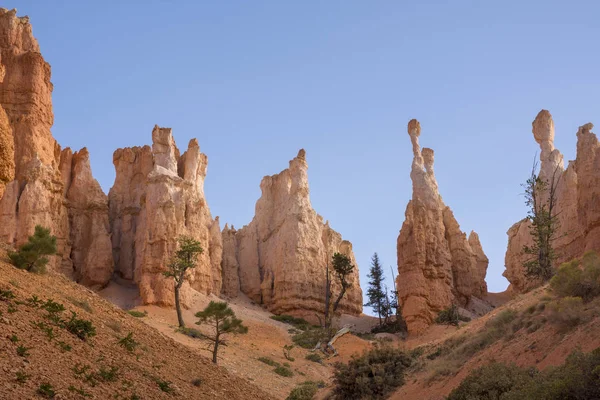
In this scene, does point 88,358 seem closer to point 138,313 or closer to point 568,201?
point 138,313

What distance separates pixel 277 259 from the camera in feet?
205

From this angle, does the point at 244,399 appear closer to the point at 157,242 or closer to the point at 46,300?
the point at 46,300

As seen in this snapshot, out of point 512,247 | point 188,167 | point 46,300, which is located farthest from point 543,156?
point 46,300

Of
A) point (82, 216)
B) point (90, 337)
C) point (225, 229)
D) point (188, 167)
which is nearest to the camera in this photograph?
point (90, 337)

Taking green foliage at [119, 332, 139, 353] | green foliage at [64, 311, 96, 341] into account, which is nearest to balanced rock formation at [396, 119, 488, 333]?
green foliage at [119, 332, 139, 353]

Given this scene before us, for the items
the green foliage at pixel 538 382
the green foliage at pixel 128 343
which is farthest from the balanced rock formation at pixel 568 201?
the green foliage at pixel 128 343

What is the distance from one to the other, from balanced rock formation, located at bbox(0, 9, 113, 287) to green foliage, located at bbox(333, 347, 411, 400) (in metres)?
30.0

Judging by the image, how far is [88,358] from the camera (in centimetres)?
1480

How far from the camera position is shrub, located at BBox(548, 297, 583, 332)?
1614 cm

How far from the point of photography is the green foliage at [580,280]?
17886 mm

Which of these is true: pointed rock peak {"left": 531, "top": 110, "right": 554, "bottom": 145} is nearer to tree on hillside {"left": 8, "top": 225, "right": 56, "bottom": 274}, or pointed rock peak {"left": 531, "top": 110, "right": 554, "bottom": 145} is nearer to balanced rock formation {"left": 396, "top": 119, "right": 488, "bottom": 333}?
balanced rock formation {"left": 396, "top": 119, "right": 488, "bottom": 333}

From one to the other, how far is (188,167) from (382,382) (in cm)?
4071

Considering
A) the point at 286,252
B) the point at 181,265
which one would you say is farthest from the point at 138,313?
the point at 286,252

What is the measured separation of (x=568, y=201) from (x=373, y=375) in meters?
30.6
